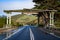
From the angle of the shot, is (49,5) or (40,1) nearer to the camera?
(49,5)

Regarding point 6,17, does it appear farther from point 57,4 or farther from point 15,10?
point 57,4

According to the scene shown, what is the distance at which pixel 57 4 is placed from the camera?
2928 inches

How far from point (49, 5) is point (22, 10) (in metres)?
8.87

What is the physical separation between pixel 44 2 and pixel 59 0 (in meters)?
5.43

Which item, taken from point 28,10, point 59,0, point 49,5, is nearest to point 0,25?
point 28,10

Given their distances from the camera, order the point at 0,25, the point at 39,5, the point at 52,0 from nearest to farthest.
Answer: the point at 0,25, the point at 52,0, the point at 39,5

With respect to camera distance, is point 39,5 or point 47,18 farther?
point 39,5

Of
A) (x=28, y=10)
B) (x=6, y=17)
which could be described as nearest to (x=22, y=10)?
(x=28, y=10)

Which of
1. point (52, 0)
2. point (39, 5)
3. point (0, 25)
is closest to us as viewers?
point (0, 25)

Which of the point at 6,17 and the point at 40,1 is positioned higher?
the point at 40,1

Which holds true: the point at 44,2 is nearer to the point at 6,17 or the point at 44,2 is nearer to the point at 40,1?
the point at 40,1

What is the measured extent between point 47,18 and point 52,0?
678 cm

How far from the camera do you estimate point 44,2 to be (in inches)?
3071

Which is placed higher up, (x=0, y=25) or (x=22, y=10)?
(x=22, y=10)
